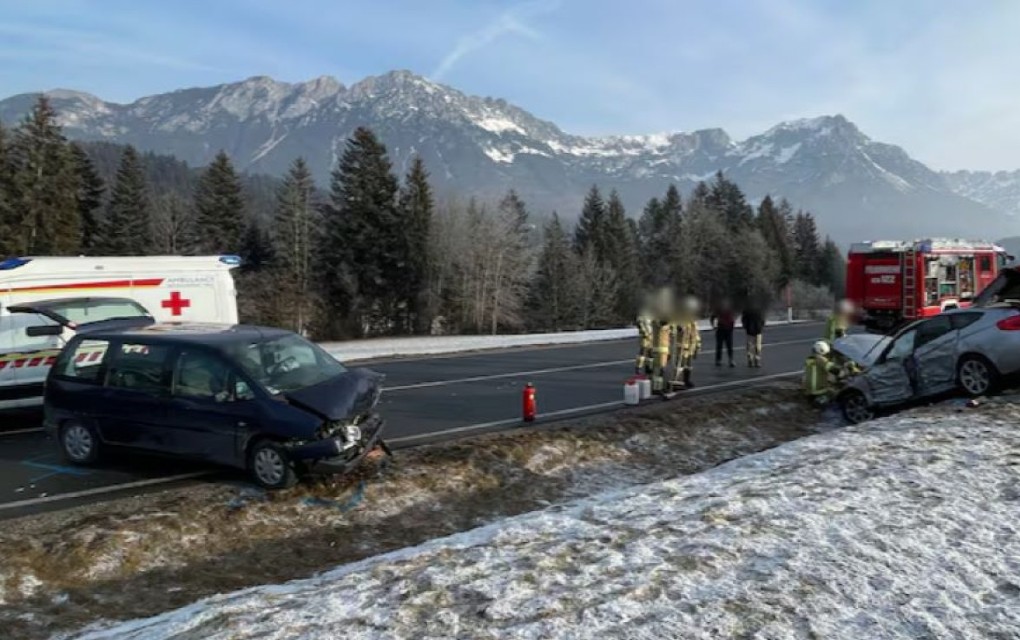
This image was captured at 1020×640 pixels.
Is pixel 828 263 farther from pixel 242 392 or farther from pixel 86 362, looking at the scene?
pixel 86 362

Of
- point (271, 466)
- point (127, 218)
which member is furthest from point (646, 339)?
point (127, 218)

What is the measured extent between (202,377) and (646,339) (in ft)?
28.0

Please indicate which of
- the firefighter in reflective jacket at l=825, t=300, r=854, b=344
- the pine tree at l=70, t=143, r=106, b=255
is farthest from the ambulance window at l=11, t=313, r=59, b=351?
the pine tree at l=70, t=143, r=106, b=255

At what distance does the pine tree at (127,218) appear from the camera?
5566cm

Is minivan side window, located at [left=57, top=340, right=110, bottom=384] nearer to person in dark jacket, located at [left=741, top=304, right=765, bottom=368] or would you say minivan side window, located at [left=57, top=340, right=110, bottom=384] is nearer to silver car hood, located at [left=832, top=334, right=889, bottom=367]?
silver car hood, located at [left=832, top=334, right=889, bottom=367]

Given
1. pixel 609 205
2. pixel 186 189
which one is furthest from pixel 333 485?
pixel 186 189

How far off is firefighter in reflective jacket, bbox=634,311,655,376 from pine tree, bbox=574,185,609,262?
63382 millimetres

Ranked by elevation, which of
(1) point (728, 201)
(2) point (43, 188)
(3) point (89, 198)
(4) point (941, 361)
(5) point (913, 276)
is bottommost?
(4) point (941, 361)

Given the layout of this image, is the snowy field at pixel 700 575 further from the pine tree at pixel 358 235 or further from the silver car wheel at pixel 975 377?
the pine tree at pixel 358 235

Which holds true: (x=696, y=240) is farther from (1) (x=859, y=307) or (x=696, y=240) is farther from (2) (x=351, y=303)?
(1) (x=859, y=307)

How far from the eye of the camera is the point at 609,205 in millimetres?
83688

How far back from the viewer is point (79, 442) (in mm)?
9039

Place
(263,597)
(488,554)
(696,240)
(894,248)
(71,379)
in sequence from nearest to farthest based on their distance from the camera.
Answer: (263,597)
(488,554)
(71,379)
(894,248)
(696,240)

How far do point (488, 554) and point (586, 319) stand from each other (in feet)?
211
